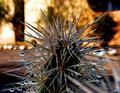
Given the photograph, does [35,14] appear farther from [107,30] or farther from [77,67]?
[77,67]

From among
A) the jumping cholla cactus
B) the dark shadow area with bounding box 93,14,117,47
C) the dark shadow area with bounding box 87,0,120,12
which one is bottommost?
the jumping cholla cactus

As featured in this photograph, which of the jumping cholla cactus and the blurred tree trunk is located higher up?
the blurred tree trunk

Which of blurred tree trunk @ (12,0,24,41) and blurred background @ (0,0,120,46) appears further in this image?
blurred tree trunk @ (12,0,24,41)

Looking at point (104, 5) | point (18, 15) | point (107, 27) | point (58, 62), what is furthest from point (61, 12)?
point (58, 62)

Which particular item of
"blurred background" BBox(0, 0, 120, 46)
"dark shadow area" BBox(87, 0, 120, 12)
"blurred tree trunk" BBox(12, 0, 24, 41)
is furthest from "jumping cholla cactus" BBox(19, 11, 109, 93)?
"blurred tree trunk" BBox(12, 0, 24, 41)

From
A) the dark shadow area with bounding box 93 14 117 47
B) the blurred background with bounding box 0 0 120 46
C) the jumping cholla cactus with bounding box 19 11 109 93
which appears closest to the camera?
the jumping cholla cactus with bounding box 19 11 109 93

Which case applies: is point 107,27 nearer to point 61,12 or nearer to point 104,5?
point 104,5

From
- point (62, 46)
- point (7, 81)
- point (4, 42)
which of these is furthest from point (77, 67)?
point (4, 42)

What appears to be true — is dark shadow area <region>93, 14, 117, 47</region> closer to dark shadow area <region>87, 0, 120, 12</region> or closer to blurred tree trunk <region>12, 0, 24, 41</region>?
dark shadow area <region>87, 0, 120, 12</region>

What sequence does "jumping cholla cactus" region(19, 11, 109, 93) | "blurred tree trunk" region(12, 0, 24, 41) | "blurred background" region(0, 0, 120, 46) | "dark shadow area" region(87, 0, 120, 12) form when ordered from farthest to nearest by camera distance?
"blurred tree trunk" region(12, 0, 24, 41)
"dark shadow area" region(87, 0, 120, 12)
"blurred background" region(0, 0, 120, 46)
"jumping cholla cactus" region(19, 11, 109, 93)
